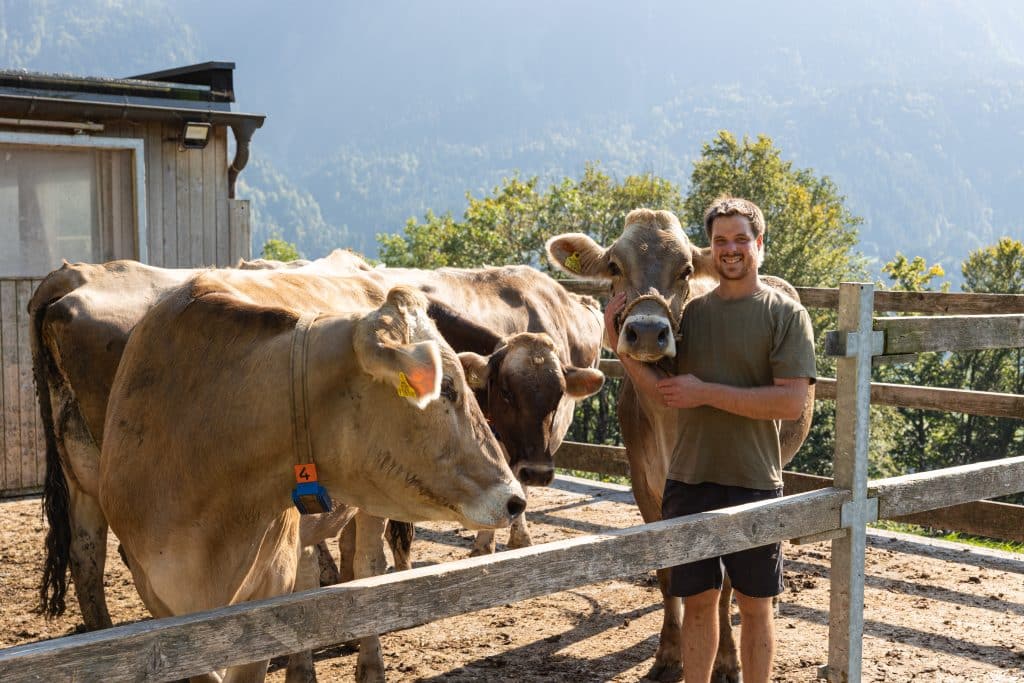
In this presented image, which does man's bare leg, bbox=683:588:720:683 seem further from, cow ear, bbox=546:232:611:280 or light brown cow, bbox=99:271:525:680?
cow ear, bbox=546:232:611:280

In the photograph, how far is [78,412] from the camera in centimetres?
555

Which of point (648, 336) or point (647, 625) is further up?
point (648, 336)

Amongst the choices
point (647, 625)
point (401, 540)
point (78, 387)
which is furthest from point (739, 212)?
point (78, 387)

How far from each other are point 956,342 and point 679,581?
1.36 metres

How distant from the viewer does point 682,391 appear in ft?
11.6

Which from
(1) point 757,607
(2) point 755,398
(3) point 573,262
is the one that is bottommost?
(1) point 757,607

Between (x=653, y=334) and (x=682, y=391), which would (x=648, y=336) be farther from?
(x=682, y=391)

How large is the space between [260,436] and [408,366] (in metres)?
0.59

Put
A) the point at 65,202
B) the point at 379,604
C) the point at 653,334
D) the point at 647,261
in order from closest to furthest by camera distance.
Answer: the point at 379,604, the point at 653,334, the point at 647,261, the point at 65,202

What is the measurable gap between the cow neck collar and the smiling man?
4.18 feet

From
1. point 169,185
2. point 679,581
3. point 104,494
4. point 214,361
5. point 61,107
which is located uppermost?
point 61,107

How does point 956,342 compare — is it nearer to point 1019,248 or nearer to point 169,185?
point 169,185

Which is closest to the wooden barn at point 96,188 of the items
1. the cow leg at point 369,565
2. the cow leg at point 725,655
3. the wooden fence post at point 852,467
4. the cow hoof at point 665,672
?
the cow leg at point 369,565

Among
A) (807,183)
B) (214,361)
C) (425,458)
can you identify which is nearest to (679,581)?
(425,458)
